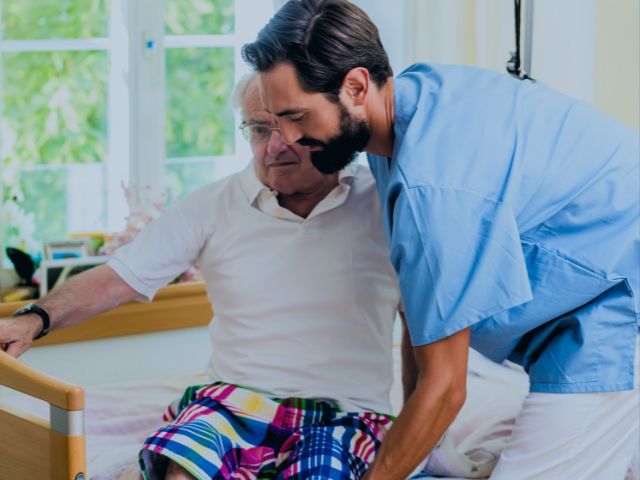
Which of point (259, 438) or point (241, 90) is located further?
point (241, 90)

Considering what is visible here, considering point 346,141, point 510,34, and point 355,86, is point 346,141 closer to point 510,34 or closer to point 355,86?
point 355,86

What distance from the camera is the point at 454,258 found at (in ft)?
4.79

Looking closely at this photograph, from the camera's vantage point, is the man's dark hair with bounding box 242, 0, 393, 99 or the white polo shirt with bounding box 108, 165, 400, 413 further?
the white polo shirt with bounding box 108, 165, 400, 413

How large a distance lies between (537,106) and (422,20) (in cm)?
126

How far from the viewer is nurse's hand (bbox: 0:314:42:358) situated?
1.77m

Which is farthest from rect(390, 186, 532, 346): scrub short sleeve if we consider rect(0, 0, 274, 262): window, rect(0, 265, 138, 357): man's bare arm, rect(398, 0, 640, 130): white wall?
rect(0, 0, 274, 262): window

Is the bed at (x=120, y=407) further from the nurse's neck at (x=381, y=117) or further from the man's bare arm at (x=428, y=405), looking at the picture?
the nurse's neck at (x=381, y=117)

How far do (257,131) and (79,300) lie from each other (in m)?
0.45

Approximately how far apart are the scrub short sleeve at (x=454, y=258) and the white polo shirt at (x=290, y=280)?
0.43 m

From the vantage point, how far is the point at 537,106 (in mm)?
1609

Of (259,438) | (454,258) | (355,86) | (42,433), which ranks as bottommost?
(259,438)

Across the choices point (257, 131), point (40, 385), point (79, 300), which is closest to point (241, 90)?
point (257, 131)

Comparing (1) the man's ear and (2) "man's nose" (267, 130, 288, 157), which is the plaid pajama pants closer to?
(2) "man's nose" (267, 130, 288, 157)

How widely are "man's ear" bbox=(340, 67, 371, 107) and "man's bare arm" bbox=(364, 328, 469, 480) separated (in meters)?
0.37
